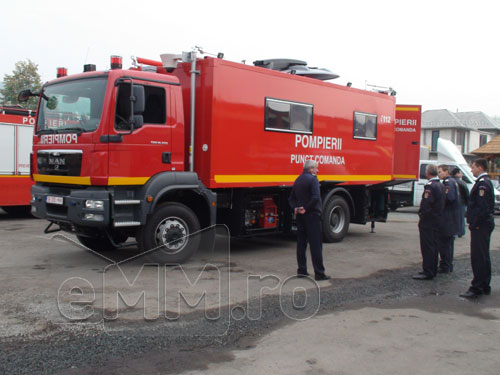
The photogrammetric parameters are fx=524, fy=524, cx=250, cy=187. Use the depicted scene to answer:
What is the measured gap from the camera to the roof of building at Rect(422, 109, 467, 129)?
2066 inches

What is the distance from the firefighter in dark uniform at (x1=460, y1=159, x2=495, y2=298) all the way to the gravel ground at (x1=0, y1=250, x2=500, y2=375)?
25cm

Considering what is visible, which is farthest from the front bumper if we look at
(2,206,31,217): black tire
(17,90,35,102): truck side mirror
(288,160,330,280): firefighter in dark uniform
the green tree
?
the green tree

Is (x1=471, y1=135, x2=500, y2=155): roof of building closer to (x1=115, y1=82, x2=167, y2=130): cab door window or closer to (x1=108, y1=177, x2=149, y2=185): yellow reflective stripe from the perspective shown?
(x1=115, y1=82, x2=167, y2=130): cab door window

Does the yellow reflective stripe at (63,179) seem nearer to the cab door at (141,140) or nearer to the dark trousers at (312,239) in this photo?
the cab door at (141,140)

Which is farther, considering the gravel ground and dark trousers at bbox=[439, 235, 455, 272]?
dark trousers at bbox=[439, 235, 455, 272]

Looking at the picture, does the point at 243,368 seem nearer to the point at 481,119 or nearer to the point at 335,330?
the point at 335,330

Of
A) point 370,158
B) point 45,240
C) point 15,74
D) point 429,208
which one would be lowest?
point 45,240

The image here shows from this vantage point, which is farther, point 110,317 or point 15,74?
point 15,74

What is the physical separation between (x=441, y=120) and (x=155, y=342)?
176ft

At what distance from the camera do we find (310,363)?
436 centimetres

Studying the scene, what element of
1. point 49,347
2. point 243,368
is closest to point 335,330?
point 243,368

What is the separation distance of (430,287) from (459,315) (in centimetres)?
147

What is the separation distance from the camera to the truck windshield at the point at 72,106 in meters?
7.88

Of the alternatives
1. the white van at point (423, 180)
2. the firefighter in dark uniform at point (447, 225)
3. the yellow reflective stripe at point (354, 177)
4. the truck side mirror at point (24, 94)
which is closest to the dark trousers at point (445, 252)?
the firefighter in dark uniform at point (447, 225)
